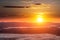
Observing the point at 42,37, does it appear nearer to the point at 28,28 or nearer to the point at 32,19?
the point at 28,28

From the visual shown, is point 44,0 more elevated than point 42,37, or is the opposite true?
point 44,0

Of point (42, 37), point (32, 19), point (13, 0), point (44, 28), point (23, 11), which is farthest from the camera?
point (13, 0)

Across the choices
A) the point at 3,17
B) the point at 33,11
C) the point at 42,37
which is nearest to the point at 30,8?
the point at 33,11

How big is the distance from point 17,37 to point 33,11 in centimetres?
48

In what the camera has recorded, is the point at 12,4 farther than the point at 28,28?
Yes

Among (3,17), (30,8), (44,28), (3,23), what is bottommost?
(44,28)

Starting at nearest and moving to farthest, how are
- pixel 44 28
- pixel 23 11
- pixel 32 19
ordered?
pixel 44 28 → pixel 32 19 → pixel 23 11

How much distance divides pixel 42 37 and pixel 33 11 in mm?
461

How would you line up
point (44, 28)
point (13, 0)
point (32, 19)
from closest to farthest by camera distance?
point (44, 28)
point (32, 19)
point (13, 0)

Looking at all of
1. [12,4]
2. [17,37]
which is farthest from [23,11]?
[17,37]

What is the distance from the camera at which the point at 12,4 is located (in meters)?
1.85

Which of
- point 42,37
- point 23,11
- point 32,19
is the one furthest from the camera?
point 23,11

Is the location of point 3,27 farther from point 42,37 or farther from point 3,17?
point 42,37

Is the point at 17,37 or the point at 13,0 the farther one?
the point at 13,0
